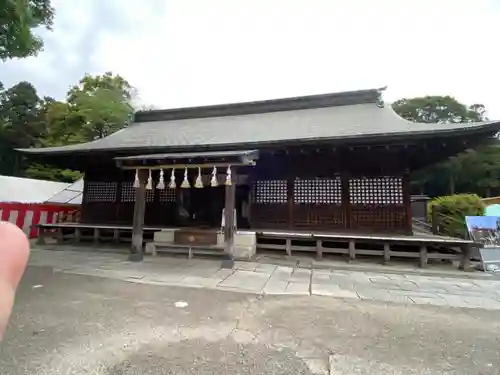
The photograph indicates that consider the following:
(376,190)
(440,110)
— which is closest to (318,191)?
(376,190)

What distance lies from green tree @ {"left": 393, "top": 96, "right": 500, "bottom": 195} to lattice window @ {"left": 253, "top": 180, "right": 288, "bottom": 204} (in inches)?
676

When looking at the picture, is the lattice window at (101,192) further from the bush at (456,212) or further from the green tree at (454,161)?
the green tree at (454,161)

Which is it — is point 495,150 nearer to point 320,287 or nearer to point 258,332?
point 320,287

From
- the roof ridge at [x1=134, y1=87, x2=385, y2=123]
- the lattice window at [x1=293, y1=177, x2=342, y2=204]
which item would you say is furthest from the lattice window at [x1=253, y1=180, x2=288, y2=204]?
the roof ridge at [x1=134, y1=87, x2=385, y2=123]

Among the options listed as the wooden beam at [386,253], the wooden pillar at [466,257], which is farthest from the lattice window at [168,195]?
the wooden pillar at [466,257]

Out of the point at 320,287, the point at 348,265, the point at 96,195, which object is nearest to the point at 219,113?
the point at 96,195

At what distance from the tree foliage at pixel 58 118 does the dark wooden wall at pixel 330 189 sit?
13.4 metres

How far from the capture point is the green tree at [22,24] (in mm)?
4603

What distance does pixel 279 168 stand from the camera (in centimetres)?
836

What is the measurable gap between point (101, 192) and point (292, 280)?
788 cm

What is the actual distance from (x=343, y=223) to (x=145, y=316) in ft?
18.8

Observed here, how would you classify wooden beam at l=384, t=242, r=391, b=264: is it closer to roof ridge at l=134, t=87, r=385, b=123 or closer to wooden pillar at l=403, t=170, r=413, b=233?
wooden pillar at l=403, t=170, r=413, b=233

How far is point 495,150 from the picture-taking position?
23891 millimetres

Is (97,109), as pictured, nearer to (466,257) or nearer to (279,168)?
(279,168)
